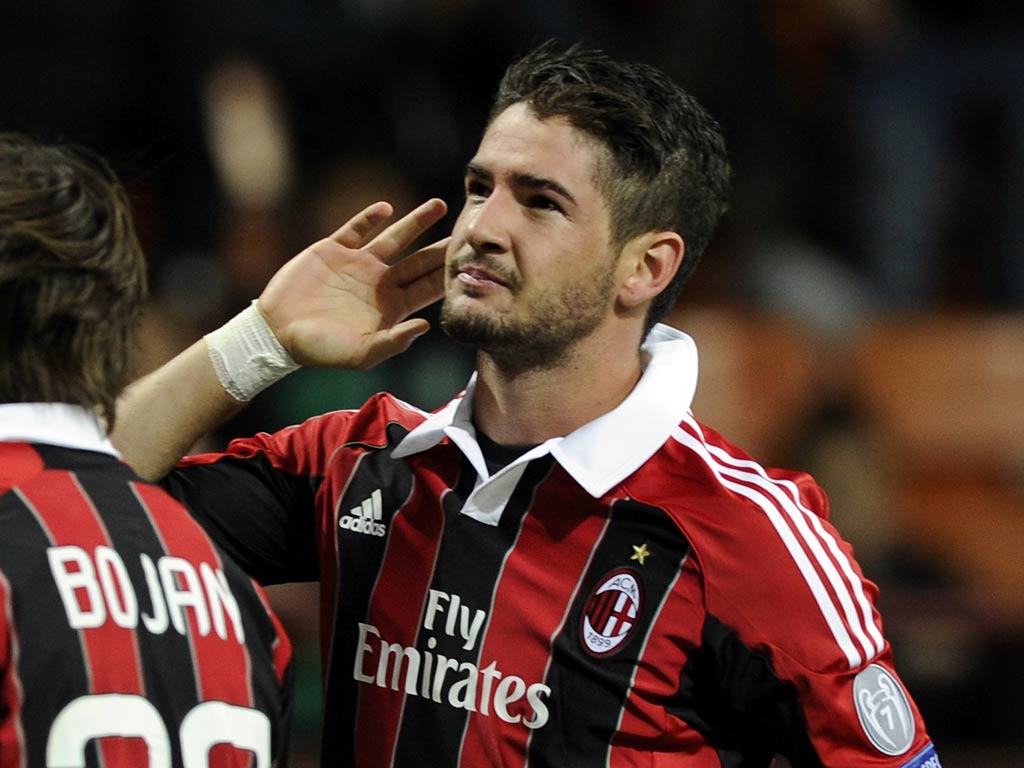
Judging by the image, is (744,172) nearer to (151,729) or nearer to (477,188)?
(477,188)

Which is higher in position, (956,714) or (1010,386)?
(1010,386)

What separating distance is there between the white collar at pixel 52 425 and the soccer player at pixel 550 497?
0.90 metres

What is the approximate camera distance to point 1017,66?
780 centimetres

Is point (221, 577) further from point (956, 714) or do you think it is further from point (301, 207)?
point (301, 207)

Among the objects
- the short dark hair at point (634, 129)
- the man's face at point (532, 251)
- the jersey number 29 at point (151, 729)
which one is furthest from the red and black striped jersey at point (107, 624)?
the short dark hair at point (634, 129)

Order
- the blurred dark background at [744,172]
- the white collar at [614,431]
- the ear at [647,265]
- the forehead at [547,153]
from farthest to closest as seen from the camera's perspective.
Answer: the blurred dark background at [744,172]
the ear at [647,265]
the forehead at [547,153]
the white collar at [614,431]

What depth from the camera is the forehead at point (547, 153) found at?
10.1ft

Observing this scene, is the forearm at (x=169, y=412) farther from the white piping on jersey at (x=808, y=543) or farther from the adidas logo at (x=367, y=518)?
the white piping on jersey at (x=808, y=543)

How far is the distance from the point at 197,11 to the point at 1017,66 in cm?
376

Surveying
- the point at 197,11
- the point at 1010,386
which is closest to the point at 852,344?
the point at 1010,386

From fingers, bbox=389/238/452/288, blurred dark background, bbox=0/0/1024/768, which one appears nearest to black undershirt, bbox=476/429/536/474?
fingers, bbox=389/238/452/288

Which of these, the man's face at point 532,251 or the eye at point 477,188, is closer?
the man's face at point 532,251

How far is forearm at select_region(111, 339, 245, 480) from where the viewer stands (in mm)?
3098

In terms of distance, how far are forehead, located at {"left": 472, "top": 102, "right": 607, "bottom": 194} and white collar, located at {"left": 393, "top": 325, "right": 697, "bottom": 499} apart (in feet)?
1.26
